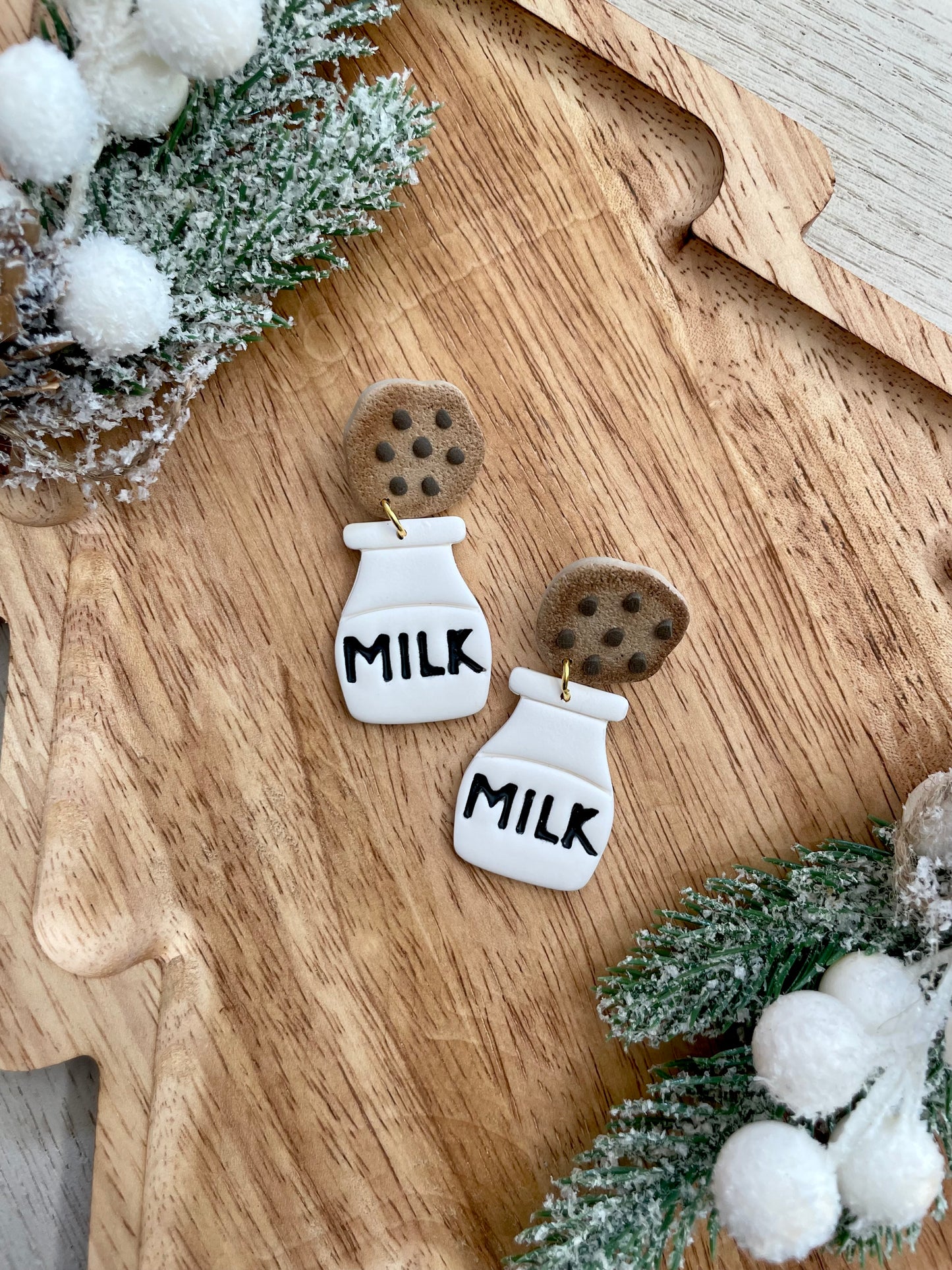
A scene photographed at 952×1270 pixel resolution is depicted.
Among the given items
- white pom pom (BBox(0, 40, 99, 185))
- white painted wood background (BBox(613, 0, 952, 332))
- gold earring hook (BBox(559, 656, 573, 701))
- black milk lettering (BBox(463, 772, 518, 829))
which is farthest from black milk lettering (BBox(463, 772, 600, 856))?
white painted wood background (BBox(613, 0, 952, 332))

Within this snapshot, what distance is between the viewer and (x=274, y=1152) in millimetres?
966

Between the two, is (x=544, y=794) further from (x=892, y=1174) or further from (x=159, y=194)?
(x=159, y=194)

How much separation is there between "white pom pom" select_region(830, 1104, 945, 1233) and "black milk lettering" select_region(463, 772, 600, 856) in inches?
14.3

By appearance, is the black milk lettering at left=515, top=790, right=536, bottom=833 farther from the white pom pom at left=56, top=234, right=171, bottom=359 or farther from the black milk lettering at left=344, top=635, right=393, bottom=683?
the white pom pom at left=56, top=234, right=171, bottom=359

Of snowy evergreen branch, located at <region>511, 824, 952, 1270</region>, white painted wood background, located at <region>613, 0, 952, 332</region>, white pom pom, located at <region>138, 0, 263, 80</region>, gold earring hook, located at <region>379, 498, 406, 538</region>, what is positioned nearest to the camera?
white pom pom, located at <region>138, 0, 263, 80</region>

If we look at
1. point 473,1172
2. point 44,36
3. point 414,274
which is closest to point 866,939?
point 473,1172

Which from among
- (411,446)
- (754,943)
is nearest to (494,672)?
(411,446)

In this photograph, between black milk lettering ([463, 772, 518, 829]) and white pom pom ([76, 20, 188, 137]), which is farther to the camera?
black milk lettering ([463, 772, 518, 829])

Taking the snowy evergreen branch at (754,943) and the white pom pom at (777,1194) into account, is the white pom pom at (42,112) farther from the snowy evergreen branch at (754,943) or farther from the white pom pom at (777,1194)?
the white pom pom at (777,1194)

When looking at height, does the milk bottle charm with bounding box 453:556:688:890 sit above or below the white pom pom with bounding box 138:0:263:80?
below

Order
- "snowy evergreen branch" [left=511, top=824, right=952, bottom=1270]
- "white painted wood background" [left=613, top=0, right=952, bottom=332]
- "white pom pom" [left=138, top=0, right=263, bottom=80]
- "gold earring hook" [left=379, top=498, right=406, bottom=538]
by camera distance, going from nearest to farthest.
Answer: "white pom pom" [left=138, top=0, right=263, bottom=80], "snowy evergreen branch" [left=511, top=824, right=952, bottom=1270], "gold earring hook" [left=379, top=498, right=406, bottom=538], "white painted wood background" [left=613, top=0, right=952, bottom=332]

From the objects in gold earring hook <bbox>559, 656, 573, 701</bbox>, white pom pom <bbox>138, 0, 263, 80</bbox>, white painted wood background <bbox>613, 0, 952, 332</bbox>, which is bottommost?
gold earring hook <bbox>559, 656, 573, 701</bbox>

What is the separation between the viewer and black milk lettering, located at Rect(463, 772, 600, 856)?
3.23ft

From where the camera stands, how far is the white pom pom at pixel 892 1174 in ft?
2.59
